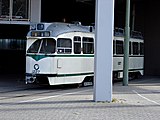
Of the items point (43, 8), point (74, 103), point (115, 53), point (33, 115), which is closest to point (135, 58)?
point (115, 53)

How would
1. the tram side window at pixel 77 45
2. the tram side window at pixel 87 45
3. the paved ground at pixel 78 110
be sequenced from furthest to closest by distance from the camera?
the tram side window at pixel 87 45
the tram side window at pixel 77 45
the paved ground at pixel 78 110

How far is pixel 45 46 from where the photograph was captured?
62.6ft

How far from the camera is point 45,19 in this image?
30938 mm

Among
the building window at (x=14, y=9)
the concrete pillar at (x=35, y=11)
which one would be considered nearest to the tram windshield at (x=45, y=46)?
the concrete pillar at (x=35, y=11)

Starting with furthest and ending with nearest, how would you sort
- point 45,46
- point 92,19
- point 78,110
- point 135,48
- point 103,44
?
point 92,19
point 135,48
point 45,46
point 103,44
point 78,110

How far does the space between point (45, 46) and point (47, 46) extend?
→ 104 millimetres

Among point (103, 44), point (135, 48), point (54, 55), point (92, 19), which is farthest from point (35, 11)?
point (92, 19)

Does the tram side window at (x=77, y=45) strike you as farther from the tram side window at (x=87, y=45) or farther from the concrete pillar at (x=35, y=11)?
the concrete pillar at (x=35, y=11)

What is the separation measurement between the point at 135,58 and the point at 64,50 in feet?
28.9

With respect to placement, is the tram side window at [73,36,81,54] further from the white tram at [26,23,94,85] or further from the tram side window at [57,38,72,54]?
the tram side window at [57,38,72,54]

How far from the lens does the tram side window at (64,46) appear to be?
62.7 feet

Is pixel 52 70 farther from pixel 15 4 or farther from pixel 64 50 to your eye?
A: pixel 15 4

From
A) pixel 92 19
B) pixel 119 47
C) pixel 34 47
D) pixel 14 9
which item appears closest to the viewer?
pixel 34 47

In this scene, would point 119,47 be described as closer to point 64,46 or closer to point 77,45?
point 77,45
